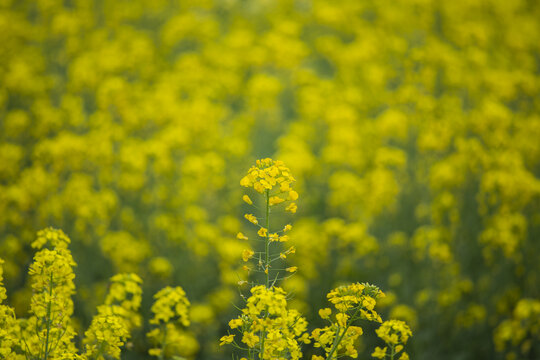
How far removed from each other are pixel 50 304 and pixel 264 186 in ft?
4.26

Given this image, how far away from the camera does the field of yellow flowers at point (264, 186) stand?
15.6 feet

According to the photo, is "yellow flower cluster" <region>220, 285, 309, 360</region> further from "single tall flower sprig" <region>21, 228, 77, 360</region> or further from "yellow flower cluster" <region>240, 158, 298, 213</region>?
"single tall flower sprig" <region>21, 228, 77, 360</region>

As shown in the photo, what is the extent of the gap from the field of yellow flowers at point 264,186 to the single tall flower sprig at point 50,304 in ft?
0.05

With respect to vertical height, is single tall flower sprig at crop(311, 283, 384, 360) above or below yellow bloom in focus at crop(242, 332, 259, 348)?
above

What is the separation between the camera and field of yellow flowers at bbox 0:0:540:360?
187 inches

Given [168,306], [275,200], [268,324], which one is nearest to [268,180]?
[275,200]

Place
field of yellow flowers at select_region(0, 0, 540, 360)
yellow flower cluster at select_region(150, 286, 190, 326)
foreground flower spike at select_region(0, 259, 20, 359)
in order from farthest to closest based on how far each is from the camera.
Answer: field of yellow flowers at select_region(0, 0, 540, 360)
yellow flower cluster at select_region(150, 286, 190, 326)
foreground flower spike at select_region(0, 259, 20, 359)

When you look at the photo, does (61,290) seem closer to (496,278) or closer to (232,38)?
(496,278)

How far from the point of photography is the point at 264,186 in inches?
100

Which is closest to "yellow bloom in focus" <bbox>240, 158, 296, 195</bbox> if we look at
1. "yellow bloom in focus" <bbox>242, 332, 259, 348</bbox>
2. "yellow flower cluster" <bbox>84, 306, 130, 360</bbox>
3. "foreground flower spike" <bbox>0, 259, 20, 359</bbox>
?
"yellow bloom in focus" <bbox>242, 332, 259, 348</bbox>

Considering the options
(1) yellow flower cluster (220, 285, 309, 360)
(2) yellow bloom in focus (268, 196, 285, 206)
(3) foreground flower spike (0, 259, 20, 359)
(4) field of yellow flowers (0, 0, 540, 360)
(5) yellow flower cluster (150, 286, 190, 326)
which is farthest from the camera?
(4) field of yellow flowers (0, 0, 540, 360)

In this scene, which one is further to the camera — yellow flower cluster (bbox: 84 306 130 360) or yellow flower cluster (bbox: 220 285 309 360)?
yellow flower cluster (bbox: 84 306 130 360)

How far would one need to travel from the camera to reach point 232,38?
29.8ft

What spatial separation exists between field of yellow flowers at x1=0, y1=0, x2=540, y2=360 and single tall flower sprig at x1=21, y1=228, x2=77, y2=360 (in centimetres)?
2
